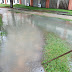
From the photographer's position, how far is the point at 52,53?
484 cm

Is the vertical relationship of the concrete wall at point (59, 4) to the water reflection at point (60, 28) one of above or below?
above

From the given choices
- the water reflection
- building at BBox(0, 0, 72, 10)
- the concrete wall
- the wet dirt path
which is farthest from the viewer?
the concrete wall

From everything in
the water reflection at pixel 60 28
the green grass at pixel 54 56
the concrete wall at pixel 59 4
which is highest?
the concrete wall at pixel 59 4

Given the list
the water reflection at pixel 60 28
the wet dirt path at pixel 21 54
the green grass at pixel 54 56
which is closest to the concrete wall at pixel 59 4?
the water reflection at pixel 60 28

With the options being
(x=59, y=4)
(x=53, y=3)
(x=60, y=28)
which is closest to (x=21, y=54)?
(x=60, y=28)

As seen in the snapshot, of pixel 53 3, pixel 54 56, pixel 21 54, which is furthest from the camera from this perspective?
pixel 53 3

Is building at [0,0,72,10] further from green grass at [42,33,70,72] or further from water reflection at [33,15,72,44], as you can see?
green grass at [42,33,70,72]

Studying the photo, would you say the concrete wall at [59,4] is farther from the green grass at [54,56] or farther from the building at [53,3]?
the green grass at [54,56]

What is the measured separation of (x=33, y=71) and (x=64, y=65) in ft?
3.95

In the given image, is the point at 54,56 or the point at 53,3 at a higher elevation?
the point at 53,3

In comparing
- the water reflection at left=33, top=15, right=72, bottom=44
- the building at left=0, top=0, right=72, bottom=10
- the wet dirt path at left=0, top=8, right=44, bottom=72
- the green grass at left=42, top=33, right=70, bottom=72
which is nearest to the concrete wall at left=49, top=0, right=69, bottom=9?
the building at left=0, top=0, right=72, bottom=10

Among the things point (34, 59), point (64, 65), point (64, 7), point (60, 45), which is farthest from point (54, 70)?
point (64, 7)

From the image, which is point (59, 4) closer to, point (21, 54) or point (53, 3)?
point (53, 3)

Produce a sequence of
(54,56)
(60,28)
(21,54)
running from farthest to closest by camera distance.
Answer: (60,28) → (21,54) → (54,56)
